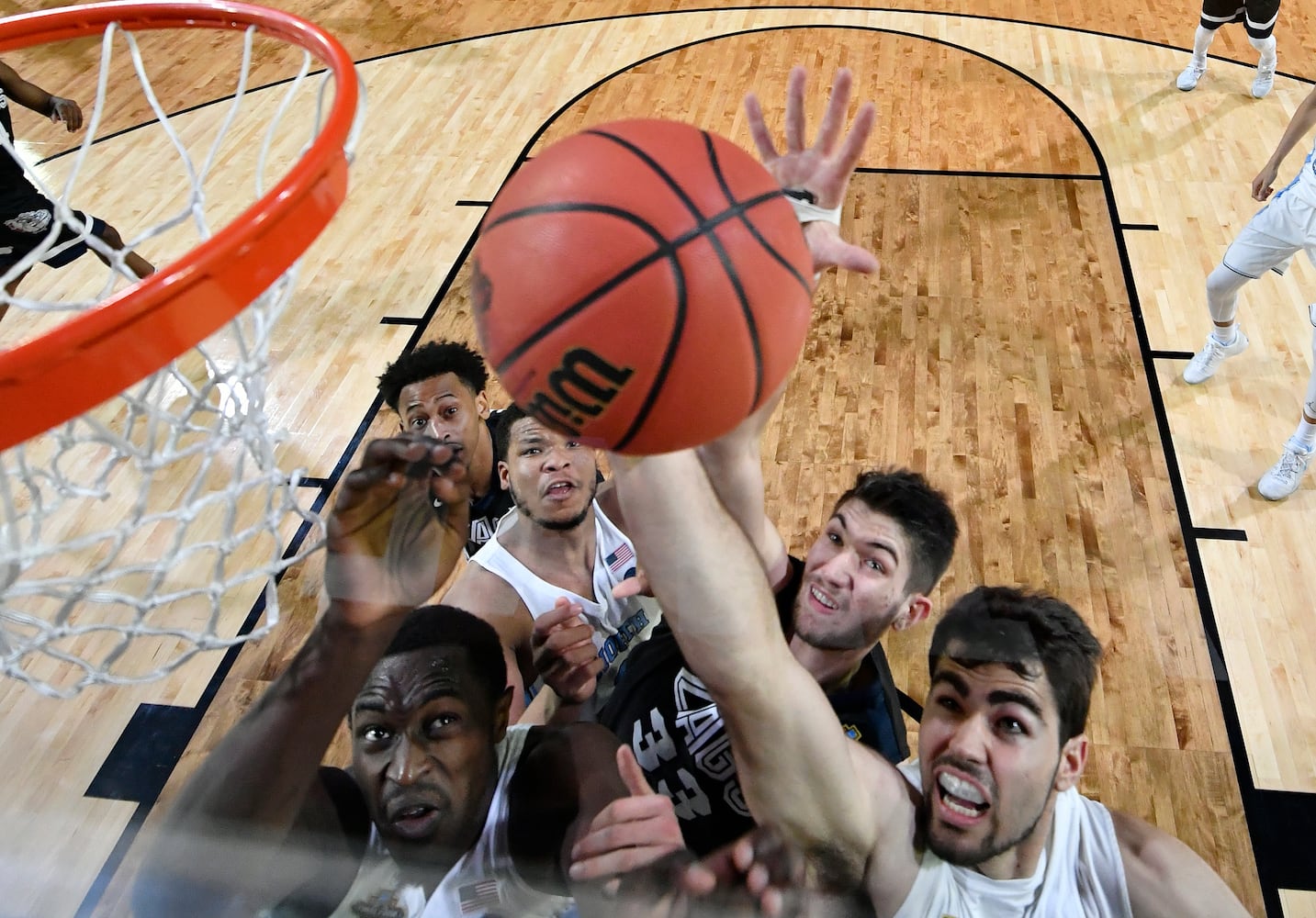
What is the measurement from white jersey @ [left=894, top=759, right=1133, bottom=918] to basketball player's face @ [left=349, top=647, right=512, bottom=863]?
2.81ft

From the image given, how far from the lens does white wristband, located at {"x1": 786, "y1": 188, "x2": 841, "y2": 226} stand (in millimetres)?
1664

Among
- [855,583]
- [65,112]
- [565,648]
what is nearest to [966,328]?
[855,583]

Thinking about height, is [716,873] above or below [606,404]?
below

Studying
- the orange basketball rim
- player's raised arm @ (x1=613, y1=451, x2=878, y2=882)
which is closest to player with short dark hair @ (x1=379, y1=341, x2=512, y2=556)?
player's raised arm @ (x1=613, y1=451, x2=878, y2=882)

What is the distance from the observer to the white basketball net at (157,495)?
1.67 meters

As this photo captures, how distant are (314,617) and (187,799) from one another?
57 centimetres

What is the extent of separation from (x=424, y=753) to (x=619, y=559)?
66 centimetres

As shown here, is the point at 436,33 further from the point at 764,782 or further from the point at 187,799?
the point at 764,782

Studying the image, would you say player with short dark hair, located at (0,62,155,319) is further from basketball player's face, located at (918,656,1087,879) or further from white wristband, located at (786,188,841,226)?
basketball player's face, located at (918,656,1087,879)

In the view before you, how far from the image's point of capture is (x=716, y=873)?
83.2 inches

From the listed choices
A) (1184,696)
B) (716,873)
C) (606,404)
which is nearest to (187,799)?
(716,873)

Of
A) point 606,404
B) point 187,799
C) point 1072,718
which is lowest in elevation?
point 1072,718

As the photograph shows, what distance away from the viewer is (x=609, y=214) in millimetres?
1310

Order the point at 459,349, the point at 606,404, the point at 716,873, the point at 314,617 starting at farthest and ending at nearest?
the point at 459,349
the point at 314,617
the point at 716,873
the point at 606,404
